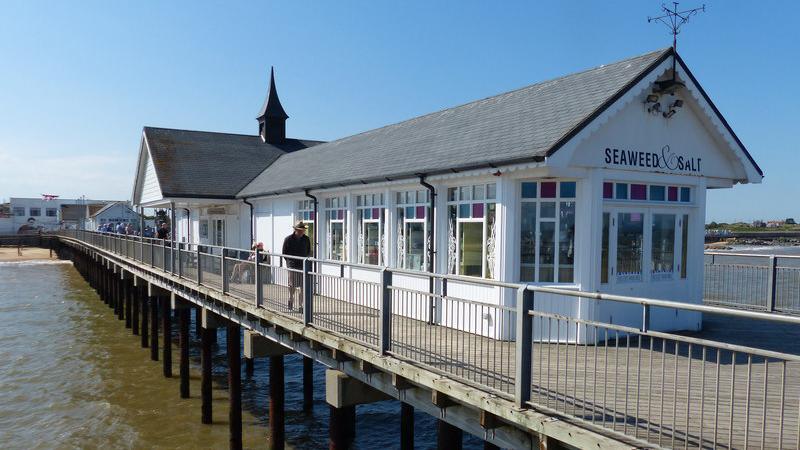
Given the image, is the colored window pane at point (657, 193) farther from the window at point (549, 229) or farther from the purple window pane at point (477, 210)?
the purple window pane at point (477, 210)

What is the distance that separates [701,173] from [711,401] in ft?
20.3

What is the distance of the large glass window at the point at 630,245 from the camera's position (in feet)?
31.7

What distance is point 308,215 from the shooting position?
53.2 feet

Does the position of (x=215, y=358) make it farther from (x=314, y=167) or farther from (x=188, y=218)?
(x=188, y=218)

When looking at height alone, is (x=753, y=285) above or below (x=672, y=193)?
below

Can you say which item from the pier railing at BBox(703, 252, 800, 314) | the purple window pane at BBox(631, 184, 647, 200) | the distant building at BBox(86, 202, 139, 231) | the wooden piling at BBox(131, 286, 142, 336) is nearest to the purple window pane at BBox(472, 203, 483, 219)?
the purple window pane at BBox(631, 184, 647, 200)

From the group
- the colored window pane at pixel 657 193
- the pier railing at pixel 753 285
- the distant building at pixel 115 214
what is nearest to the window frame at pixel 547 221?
the colored window pane at pixel 657 193

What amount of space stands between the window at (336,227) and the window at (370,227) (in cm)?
69

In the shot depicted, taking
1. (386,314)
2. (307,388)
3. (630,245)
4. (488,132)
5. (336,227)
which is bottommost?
(307,388)

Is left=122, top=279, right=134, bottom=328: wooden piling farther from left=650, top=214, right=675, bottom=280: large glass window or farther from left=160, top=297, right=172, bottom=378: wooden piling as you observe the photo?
left=650, top=214, right=675, bottom=280: large glass window

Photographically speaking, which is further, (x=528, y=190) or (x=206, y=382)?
(x=206, y=382)

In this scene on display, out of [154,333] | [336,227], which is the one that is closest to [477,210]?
[336,227]

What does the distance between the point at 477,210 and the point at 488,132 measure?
1.87 m

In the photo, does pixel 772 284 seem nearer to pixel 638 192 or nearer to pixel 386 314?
pixel 638 192
